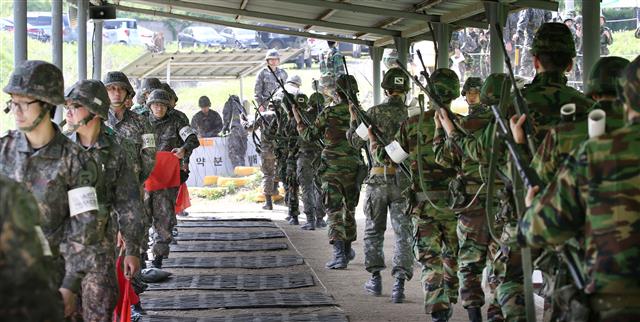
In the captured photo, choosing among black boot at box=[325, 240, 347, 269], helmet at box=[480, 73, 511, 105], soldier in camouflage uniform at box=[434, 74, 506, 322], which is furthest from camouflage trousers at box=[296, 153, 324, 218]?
helmet at box=[480, 73, 511, 105]

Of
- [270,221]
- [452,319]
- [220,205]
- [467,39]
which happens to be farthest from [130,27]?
[452,319]

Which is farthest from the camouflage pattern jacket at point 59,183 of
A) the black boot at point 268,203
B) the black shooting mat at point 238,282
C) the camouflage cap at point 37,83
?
the black boot at point 268,203

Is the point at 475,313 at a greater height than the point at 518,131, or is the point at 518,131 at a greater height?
the point at 518,131

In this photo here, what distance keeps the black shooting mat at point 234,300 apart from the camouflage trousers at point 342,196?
6.55ft

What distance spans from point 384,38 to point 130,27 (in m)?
30.9

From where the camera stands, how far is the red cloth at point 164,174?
1132 cm

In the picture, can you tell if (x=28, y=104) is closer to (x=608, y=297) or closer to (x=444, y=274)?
(x=608, y=297)

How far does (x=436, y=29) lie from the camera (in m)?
12.4

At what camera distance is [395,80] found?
10.1m

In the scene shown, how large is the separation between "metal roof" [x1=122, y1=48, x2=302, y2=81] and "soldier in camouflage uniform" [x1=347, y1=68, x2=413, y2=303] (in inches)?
551

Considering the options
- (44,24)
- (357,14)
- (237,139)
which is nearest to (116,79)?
(357,14)

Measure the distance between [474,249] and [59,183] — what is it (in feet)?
10.2

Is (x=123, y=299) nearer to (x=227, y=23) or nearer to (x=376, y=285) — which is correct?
(x=376, y=285)

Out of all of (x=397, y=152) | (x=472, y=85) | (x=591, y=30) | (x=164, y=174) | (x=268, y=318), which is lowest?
(x=268, y=318)
